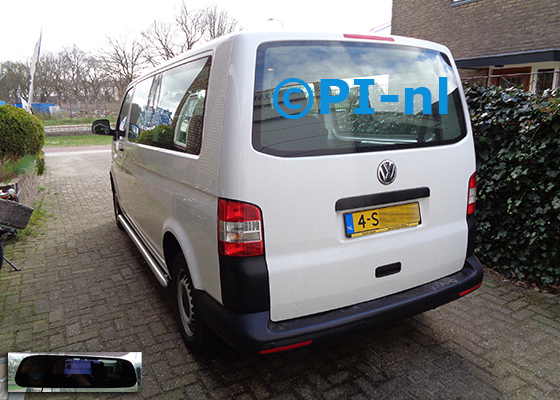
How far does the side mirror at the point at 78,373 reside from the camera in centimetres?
251

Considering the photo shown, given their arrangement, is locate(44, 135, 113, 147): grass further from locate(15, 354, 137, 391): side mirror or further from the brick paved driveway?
locate(15, 354, 137, 391): side mirror

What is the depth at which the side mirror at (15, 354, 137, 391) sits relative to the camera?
8.22 feet

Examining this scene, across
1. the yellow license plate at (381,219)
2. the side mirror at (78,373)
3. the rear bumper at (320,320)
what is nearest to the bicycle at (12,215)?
the side mirror at (78,373)

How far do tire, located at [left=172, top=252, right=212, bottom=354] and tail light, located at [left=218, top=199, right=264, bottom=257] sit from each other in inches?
24.8

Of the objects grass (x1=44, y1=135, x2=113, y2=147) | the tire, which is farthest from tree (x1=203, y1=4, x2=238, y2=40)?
the tire

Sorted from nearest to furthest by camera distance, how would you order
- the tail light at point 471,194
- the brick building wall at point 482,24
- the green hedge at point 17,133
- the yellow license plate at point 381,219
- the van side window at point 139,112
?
the yellow license plate at point 381,219 → the tail light at point 471,194 → the van side window at point 139,112 → the green hedge at point 17,133 → the brick building wall at point 482,24

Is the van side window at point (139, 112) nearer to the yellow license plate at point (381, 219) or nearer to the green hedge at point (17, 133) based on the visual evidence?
the yellow license plate at point (381, 219)

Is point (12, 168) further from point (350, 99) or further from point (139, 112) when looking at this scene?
point (350, 99)

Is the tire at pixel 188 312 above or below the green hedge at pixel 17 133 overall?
below

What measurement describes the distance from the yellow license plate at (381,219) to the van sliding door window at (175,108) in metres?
0.96

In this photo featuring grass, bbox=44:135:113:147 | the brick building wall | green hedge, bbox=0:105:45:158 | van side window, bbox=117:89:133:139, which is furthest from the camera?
grass, bbox=44:135:113:147

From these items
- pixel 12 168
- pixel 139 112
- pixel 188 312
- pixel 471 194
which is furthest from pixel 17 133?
pixel 471 194

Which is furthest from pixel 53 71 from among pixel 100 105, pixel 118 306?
pixel 118 306

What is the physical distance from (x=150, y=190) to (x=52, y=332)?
1.32 meters
